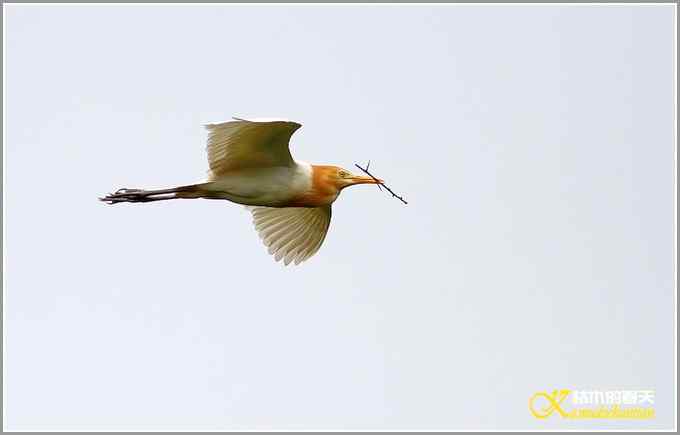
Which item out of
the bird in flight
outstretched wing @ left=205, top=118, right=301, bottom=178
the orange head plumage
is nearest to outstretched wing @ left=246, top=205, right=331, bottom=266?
the bird in flight

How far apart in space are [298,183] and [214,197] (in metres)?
1.10

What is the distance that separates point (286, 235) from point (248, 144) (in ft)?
9.34

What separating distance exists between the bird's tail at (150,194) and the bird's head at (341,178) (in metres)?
1.71

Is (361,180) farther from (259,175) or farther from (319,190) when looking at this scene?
(259,175)

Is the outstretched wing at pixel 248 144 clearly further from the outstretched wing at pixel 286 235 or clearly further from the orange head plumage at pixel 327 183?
the outstretched wing at pixel 286 235

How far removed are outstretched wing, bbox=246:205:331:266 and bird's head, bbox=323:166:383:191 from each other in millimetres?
1713

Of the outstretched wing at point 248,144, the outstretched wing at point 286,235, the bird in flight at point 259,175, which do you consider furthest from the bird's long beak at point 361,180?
the outstretched wing at point 286,235

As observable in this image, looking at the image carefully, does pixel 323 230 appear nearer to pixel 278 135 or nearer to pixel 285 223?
pixel 285 223

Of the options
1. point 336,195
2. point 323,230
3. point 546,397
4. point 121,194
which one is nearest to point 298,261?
point 323,230

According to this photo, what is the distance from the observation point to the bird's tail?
15.3 m

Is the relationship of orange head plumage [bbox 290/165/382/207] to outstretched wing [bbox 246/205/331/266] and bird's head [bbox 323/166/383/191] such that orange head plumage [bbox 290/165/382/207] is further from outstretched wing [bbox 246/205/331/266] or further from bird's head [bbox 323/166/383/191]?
outstretched wing [bbox 246/205/331/266]

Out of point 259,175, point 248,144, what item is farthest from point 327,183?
point 248,144

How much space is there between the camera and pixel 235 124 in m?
14.4

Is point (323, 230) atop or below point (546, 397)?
atop
